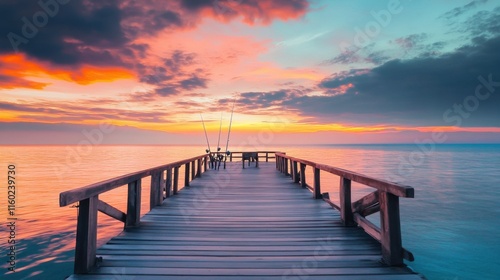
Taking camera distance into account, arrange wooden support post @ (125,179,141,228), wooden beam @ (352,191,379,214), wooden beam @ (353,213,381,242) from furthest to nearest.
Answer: wooden support post @ (125,179,141,228) → wooden beam @ (352,191,379,214) → wooden beam @ (353,213,381,242)

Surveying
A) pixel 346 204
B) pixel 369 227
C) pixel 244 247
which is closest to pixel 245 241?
pixel 244 247

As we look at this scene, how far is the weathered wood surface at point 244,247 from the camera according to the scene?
3.04 m

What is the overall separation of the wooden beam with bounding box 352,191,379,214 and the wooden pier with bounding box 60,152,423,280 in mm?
18

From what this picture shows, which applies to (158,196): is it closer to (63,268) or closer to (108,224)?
(63,268)

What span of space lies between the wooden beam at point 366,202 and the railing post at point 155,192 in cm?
389

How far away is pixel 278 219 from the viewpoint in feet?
17.8

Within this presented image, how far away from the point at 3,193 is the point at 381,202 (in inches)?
973

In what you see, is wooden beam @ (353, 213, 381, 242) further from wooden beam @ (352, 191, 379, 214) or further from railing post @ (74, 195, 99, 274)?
railing post @ (74, 195, 99, 274)

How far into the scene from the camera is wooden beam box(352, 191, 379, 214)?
12.3 feet

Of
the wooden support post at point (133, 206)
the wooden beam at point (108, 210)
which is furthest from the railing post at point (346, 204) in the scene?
the wooden beam at point (108, 210)

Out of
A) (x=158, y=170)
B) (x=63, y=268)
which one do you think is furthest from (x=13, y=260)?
(x=158, y=170)

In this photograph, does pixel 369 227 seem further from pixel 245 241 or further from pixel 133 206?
pixel 133 206

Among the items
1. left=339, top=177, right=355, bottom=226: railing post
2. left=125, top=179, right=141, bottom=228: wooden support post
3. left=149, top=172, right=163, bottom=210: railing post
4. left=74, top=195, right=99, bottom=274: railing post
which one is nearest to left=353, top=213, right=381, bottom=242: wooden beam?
left=339, top=177, right=355, bottom=226: railing post

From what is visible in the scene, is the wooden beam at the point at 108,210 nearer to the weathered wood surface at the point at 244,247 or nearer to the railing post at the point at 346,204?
the weathered wood surface at the point at 244,247
